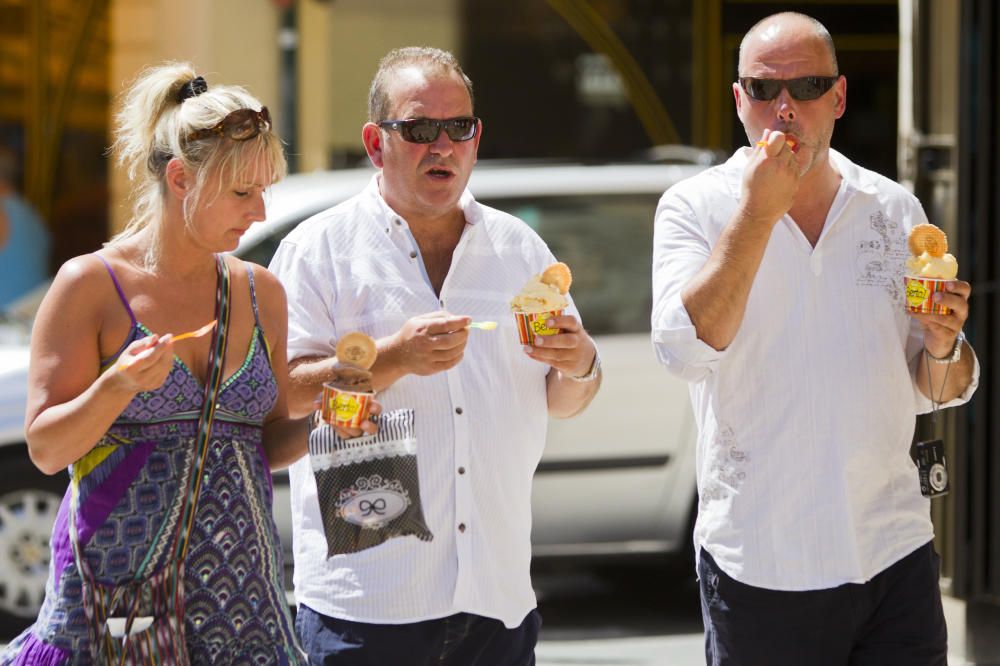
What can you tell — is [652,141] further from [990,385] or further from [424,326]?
[424,326]

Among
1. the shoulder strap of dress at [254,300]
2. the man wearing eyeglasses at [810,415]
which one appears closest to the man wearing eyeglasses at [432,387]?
the shoulder strap of dress at [254,300]

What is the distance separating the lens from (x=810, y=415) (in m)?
3.20

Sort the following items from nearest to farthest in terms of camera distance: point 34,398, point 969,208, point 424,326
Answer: point 34,398, point 424,326, point 969,208

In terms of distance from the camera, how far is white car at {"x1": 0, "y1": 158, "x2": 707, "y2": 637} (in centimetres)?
625

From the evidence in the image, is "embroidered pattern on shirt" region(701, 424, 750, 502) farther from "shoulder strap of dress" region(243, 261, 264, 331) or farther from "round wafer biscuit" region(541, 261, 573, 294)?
"shoulder strap of dress" region(243, 261, 264, 331)

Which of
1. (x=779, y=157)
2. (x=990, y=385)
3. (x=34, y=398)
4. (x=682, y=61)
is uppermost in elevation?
(x=682, y=61)

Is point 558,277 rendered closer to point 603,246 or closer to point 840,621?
point 840,621

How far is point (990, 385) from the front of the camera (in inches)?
235

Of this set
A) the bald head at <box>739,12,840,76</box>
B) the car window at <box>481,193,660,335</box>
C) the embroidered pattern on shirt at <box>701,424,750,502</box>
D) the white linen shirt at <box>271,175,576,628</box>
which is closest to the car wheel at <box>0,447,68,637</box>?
the car window at <box>481,193,660,335</box>

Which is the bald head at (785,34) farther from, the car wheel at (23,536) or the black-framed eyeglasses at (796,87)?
the car wheel at (23,536)

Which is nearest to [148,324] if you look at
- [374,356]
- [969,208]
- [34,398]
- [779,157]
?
[34,398]

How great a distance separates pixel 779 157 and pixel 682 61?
8239 mm

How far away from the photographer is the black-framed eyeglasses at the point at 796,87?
321 centimetres

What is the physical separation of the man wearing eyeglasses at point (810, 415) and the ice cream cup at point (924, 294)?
0.02 m
